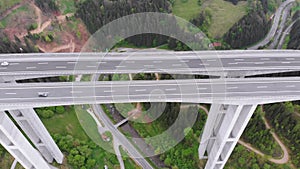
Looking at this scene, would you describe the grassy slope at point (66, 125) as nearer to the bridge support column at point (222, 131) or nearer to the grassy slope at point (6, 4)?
the bridge support column at point (222, 131)

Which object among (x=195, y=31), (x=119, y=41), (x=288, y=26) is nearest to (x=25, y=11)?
(x=119, y=41)

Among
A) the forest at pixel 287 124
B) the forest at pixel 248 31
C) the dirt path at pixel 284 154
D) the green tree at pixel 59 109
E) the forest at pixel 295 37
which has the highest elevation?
the green tree at pixel 59 109

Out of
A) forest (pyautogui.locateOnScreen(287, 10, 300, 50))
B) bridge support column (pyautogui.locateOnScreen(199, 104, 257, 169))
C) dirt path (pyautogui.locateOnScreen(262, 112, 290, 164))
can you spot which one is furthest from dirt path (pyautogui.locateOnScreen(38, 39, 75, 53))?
forest (pyautogui.locateOnScreen(287, 10, 300, 50))

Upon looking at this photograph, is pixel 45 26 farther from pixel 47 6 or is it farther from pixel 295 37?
pixel 295 37

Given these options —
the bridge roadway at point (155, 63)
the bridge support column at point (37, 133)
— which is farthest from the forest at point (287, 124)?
the bridge support column at point (37, 133)

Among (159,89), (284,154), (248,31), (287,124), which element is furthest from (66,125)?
(248,31)

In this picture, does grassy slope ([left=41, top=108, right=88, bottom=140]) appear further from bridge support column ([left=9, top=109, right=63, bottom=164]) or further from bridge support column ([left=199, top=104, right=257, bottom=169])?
bridge support column ([left=199, top=104, right=257, bottom=169])
